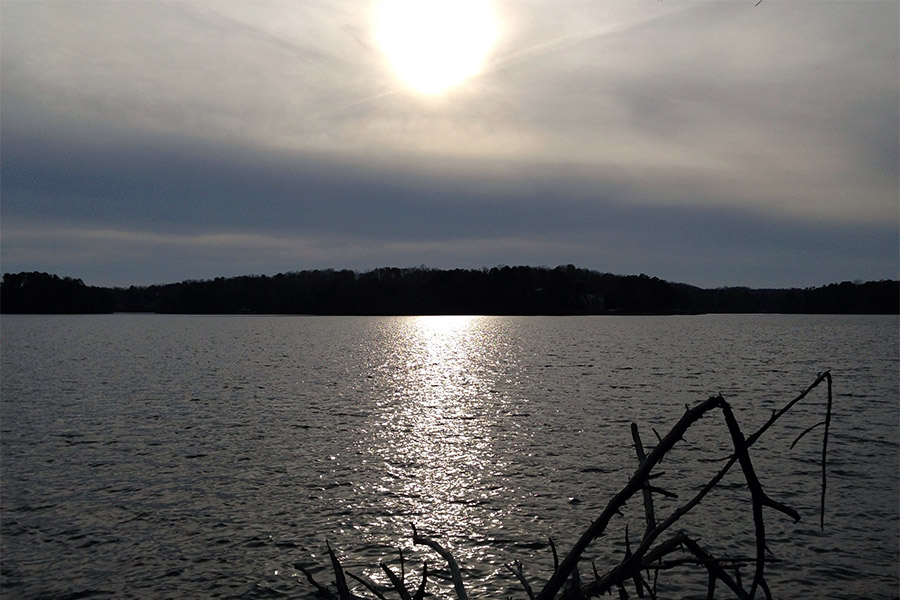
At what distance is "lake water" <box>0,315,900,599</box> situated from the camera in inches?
637

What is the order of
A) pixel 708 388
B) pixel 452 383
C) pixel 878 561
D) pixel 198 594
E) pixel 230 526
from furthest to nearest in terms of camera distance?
pixel 452 383
pixel 708 388
pixel 230 526
pixel 878 561
pixel 198 594

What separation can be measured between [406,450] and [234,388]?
2842 centimetres

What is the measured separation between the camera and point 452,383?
194 ft

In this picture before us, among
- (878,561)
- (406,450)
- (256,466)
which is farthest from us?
(406,450)

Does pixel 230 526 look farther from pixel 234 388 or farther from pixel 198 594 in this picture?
pixel 234 388

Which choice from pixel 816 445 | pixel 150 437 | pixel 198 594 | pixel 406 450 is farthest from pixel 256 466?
pixel 816 445

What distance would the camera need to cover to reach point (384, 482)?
23891mm

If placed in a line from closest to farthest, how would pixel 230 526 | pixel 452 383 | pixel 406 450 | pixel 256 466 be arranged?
pixel 230 526
pixel 256 466
pixel 406 450
pixel 452 383

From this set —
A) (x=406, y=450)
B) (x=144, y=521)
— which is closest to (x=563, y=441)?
(x=406, y=450)

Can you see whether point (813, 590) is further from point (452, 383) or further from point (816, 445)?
point (452, 383)

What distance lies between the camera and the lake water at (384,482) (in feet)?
53.1

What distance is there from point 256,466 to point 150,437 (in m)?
9.04

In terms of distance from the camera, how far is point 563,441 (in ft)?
102

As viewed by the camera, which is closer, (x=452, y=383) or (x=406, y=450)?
(x=406, y=450)
